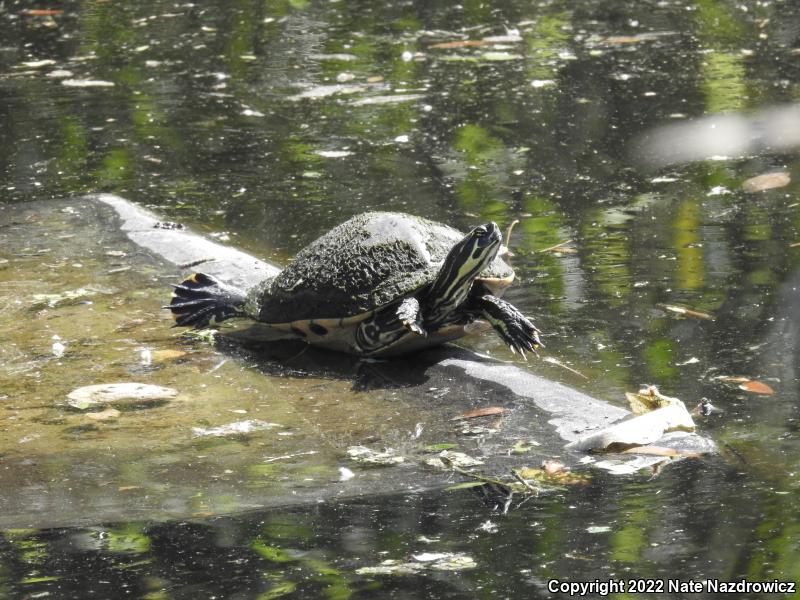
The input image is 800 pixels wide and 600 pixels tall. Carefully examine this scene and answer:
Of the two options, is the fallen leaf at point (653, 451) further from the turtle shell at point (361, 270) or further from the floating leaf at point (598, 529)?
the turtle shell at point (361, 270)

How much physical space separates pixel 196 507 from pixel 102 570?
1.42ft

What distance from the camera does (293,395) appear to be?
4.43m

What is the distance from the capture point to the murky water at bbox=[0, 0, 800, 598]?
3182 millimetres

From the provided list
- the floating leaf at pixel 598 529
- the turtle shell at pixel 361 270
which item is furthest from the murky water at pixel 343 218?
the turtle shell at pixel 361 270

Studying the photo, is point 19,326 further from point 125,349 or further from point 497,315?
point 497,315

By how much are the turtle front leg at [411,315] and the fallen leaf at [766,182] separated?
2.67 metres

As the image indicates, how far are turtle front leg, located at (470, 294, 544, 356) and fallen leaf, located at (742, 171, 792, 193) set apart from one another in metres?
2.39

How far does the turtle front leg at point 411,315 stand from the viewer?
4402mm

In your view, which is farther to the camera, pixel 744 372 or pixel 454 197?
pixel 454 197

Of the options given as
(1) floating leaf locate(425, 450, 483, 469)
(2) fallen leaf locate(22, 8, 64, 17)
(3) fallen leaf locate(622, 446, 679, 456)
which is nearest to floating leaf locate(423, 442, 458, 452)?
(1) floating leaf locate(425, 450, 483, 469)

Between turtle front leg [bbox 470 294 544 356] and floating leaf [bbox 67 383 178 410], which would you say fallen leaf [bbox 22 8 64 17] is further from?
turtle front leg [bbox 470 294 544 356]

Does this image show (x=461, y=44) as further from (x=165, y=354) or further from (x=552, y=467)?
(x=552, y=467)

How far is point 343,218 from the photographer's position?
6.54 meters

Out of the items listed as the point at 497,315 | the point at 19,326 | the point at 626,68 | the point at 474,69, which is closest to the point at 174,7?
the point at 474,69
